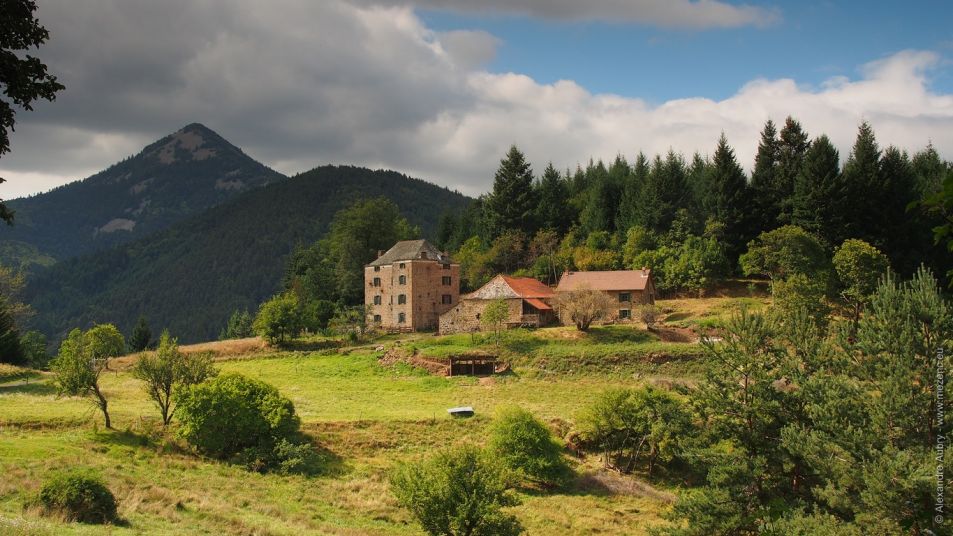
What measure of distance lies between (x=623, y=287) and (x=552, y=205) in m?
25.4

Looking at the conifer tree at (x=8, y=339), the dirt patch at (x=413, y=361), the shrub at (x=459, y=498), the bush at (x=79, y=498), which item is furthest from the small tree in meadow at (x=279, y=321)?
the shrub at (x=459, y=498)

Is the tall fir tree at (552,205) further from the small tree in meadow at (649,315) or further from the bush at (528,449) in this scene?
the bush at (528,449)

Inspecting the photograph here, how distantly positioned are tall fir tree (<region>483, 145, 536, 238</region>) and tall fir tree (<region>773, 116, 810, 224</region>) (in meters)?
27.4

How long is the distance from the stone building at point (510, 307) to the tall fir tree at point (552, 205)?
67.7 ft

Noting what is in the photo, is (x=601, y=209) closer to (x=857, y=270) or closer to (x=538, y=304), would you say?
(x=538, y=304)

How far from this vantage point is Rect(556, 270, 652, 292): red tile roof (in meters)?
61.3

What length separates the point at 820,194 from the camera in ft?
204

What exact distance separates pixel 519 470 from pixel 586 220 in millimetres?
53323

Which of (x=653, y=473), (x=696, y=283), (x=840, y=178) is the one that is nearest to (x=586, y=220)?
(x=696, y=283)

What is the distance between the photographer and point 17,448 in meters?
28.6

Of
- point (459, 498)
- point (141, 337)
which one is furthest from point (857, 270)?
point (141, 337)

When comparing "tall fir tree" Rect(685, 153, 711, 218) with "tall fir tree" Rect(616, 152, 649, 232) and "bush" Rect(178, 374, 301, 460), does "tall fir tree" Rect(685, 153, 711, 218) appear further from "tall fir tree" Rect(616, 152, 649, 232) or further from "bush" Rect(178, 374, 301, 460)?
"bush" Rect(178, 374, 301, 460)

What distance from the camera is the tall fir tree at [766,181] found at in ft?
227

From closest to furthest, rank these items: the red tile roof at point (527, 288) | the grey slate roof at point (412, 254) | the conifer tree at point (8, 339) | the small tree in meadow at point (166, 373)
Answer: the small tree in meadow at point (166, 373)
the conifer tree at point (8, 339)
the red tile roof at point (527, 288)
the grey slate roof at point (412, 254)
